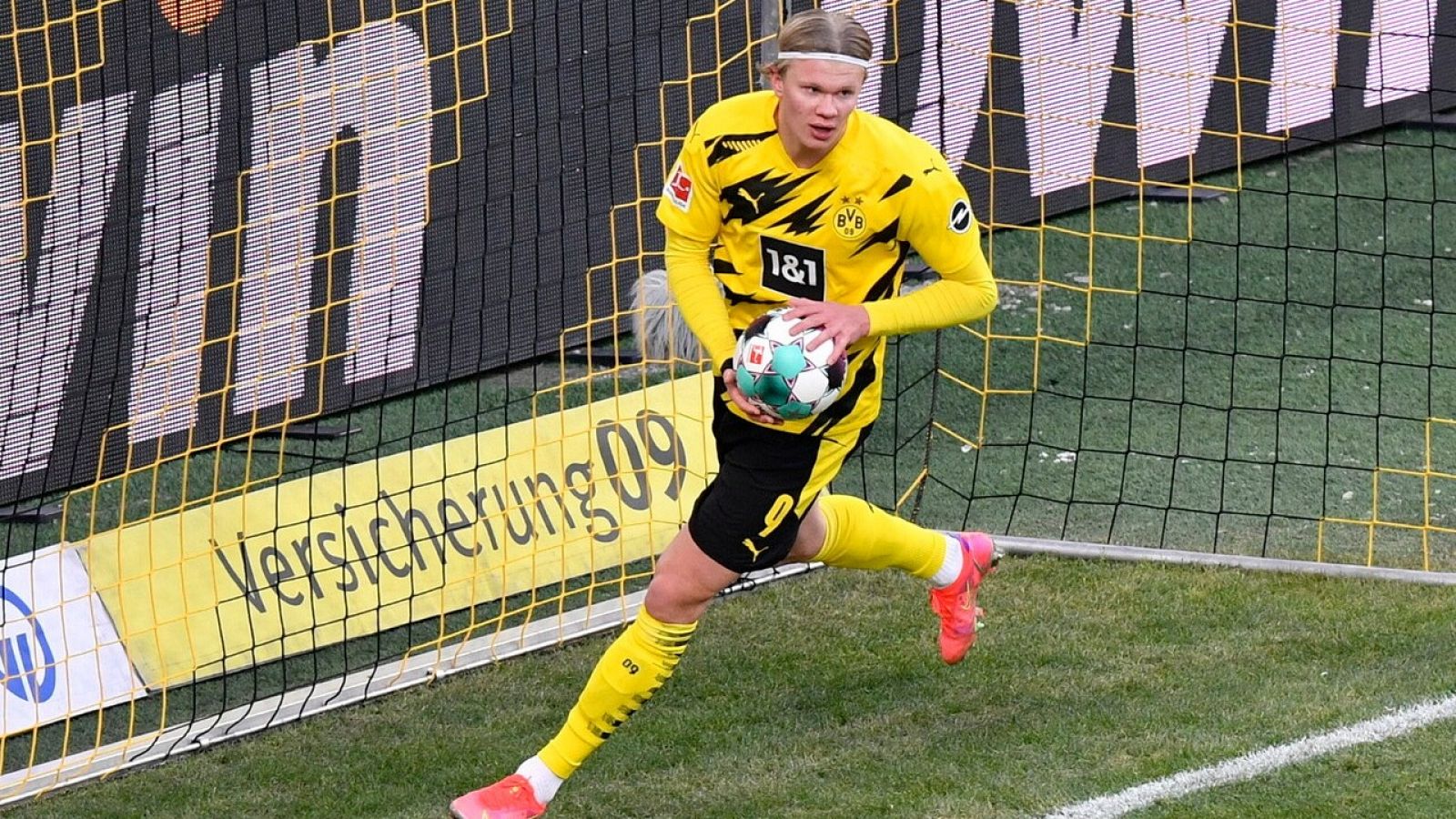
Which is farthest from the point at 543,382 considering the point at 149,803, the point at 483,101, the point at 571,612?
the point at 149,803

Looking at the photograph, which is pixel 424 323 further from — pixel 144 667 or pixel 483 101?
pixel 144 667

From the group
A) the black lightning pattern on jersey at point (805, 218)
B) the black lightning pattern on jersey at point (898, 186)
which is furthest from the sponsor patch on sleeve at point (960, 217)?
the black lightning pattern on jersey at point (805, 218)

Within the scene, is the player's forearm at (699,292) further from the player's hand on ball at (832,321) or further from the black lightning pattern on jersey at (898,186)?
the black lightning pattern on jersey at (898,186)

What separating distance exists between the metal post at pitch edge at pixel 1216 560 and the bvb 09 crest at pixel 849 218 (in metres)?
1.98

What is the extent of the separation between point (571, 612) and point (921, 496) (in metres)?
1.30

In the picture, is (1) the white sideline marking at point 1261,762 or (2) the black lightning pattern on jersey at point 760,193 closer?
(2) the black lightning pattern on jersey at point 760,193

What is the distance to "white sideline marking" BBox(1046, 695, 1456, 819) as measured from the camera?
4.50m

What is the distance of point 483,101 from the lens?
22.8 feet

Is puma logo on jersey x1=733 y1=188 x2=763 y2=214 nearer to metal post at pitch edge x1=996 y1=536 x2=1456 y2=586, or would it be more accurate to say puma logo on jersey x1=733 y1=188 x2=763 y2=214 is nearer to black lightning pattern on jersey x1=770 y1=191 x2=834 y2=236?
black lightning pattern on jersey x1=770 y1=191 x2=834 y2=236

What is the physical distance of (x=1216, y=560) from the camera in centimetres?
585

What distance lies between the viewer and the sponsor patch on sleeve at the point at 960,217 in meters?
4.31

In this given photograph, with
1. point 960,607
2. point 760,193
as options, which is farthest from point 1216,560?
point 760,193

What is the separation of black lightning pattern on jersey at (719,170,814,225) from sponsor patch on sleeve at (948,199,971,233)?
329mm

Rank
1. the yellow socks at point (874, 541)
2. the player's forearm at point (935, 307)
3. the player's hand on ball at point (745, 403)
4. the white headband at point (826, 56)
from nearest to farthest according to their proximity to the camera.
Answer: the white headband at point (826, 56) < the player's hand on ball at point (745, 403) < the player's forearm at point (935, 307) < the yellow socks at point (874, 541)
